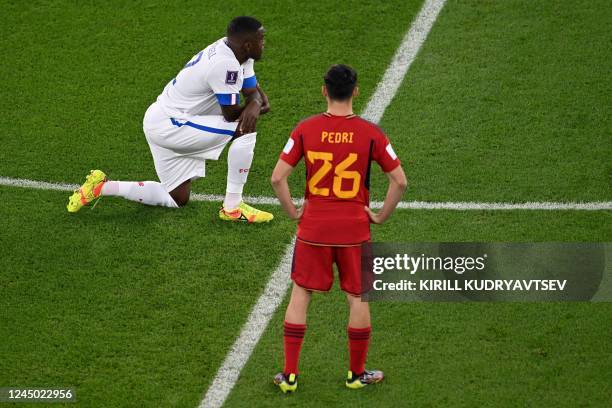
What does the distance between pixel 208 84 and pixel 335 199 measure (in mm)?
2360

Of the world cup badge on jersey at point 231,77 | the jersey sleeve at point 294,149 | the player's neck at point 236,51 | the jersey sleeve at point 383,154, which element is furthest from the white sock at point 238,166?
the jersey sleeve at point 383,154

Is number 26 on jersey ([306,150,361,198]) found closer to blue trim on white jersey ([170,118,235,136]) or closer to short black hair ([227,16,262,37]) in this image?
short black hair ([227,16,262,37])

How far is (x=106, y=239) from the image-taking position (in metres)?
8.45

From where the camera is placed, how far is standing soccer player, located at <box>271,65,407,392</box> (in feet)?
20.8

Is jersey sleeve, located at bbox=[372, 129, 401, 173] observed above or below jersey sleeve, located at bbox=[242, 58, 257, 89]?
below

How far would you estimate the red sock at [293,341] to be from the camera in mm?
6602

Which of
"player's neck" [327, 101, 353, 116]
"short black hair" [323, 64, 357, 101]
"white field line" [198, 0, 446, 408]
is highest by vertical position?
"short black hair" [323, 64, 357, 101]

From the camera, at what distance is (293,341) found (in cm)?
661

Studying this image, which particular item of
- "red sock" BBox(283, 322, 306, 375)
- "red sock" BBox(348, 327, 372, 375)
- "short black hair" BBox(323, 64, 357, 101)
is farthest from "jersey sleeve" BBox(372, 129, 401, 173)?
"red sock" BBox(283, 322, 306, 375)

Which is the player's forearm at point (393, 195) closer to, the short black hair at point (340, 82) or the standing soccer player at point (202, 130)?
the short black hair at point (340, 82)

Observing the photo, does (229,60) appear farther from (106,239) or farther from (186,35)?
(186,35)

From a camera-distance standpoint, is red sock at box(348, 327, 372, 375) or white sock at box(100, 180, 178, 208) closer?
red sock at box(348, 327, 372, 375)
